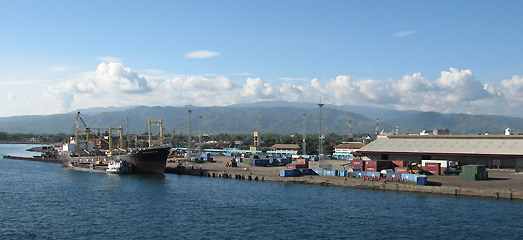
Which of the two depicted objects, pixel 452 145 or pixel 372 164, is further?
pixel 452 145

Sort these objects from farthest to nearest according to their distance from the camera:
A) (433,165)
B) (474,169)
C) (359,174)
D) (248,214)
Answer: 1. (433,165)
2. (359,174)
3. (474,169)
4. (248,214)

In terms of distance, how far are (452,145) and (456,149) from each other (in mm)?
2455

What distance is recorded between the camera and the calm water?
1419 inches

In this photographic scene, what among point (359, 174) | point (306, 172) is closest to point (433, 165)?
point (359, 174)

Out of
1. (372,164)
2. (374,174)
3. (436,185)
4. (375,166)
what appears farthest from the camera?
(372,164)

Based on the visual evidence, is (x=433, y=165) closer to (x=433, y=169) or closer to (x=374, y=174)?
(x=433, y=169)

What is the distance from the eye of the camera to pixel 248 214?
4325 centimetres

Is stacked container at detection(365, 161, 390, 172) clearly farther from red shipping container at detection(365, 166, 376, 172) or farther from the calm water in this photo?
the calm water

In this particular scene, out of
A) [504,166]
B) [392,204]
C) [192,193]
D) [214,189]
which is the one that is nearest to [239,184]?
[214,189]

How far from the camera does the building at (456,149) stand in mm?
71438

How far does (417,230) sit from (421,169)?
3332 centimetres

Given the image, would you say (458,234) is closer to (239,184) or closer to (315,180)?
(315,180)

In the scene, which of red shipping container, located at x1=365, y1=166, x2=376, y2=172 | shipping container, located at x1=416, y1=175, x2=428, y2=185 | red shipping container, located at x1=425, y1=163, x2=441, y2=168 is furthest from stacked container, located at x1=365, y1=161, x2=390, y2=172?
shipping container, located at x1=416, y1=175, x2=428, y2=185

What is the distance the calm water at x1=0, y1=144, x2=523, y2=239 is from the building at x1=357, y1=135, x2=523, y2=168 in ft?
77.3
